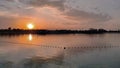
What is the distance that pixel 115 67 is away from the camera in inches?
1337

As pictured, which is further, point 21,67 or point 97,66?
point 97,66

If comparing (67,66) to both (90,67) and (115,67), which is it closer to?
(90,67)

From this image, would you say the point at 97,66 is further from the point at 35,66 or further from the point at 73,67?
the point at 35,66

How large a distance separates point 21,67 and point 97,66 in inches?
458

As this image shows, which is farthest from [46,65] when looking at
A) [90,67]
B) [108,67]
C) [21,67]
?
[108,67]

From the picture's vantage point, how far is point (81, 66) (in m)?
35.4

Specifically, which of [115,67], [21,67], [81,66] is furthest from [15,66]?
[115,67]

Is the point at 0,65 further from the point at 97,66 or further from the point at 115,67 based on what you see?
the point at 115,67

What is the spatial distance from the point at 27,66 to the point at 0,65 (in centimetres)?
414

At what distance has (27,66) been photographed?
3416 cm

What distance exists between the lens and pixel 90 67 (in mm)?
34594

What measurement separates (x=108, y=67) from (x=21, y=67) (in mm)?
12965

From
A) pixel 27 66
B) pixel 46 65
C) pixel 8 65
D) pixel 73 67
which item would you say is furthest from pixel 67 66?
pixel 8 65

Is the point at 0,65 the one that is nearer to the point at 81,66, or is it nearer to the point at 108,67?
the point at 81,66
